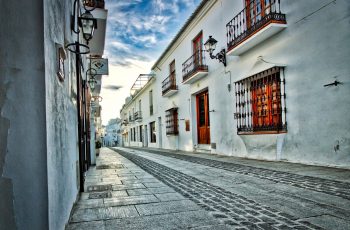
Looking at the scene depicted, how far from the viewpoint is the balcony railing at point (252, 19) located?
6707mm

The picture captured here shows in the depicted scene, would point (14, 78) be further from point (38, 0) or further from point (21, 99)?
point (38, 0)

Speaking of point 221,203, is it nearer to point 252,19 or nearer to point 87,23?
point 87,23

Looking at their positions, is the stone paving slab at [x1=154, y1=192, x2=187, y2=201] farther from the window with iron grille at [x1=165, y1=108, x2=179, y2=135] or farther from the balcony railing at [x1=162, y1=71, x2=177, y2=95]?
the balcony railing at [x1=162, y1=71, x2=177, y2=95]

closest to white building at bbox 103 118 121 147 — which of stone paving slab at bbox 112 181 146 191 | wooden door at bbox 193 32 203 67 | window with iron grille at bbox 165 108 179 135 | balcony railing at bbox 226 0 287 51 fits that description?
window with iron grille at bbox 165 108 179 135

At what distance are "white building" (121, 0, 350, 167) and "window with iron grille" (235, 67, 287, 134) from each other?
0.09 feet

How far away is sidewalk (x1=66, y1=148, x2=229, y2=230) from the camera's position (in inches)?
99.3

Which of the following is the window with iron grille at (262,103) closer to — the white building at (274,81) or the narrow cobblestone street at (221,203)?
the white building at (274,81)

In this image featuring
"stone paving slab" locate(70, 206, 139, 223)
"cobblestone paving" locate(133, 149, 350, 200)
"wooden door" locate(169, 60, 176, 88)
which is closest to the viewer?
"stone paving slab" locate(70, 206, 139, 223)

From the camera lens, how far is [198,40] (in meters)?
12.9

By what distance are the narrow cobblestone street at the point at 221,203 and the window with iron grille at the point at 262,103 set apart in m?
2.33

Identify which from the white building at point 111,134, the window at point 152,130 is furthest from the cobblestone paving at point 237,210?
the white building at point 111,134

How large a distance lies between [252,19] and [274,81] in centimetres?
224

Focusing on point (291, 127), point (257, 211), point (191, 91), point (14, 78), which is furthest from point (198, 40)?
point (14, 78)

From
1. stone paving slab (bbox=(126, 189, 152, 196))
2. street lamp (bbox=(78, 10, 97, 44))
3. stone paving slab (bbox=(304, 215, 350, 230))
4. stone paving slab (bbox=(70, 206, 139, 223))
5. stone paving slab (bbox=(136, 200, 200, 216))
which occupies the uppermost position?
street lamp (bbox=(78, 10, 97, 44))
